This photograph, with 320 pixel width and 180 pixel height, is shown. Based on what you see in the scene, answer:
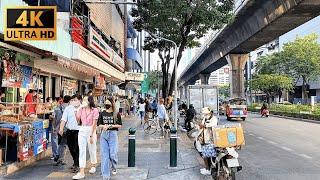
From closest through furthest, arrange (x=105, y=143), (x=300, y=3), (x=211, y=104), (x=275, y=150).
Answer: (x=105, y=143)
(x=275, y=150)
(x=300, y=3)
(x=211, y=104)

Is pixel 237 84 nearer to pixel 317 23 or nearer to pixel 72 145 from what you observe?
pixel 317 23

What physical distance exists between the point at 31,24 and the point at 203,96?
23989mm

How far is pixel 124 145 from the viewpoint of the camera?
17.5 m

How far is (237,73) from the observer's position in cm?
5484

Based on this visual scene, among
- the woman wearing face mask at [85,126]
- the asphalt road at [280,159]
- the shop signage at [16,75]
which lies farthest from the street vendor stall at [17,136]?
the asphalt road at [280,159]

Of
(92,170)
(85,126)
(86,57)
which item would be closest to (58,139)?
(92,170)

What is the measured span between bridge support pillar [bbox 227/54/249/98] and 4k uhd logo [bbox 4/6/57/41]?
42.6 meters

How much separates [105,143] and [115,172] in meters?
1.03

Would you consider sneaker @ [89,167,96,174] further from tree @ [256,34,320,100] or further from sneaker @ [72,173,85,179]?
tree @ [256,34,320,100]

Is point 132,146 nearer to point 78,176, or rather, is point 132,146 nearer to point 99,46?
point 78,176

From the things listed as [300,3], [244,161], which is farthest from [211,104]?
[244,161]

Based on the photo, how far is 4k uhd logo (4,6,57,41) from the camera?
955 centimetres

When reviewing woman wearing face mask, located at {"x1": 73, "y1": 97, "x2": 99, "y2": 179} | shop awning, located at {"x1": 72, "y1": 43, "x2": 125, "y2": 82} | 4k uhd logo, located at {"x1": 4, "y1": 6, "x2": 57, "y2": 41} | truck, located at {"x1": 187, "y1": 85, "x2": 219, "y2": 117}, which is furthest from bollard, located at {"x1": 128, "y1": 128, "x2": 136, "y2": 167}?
truck, located at {"x1": 187, "y1": 85, "x2": 219, "y2": 117}

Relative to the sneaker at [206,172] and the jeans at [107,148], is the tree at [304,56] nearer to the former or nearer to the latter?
the sneaker at [206,172]
